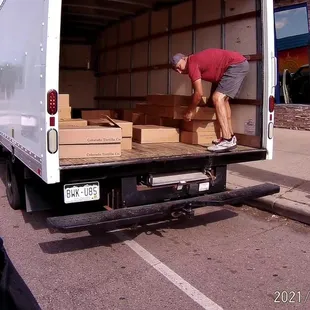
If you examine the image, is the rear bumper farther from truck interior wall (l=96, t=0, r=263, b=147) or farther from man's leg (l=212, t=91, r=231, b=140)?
truck interior wall (l=96, t=0, r=263, b=147)

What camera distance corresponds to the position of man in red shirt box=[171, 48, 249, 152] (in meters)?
5.36

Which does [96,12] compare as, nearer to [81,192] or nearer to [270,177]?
[270,177]

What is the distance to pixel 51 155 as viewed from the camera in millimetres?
3926

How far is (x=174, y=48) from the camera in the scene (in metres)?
7.19

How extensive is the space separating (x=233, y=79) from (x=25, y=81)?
2409 millimetres

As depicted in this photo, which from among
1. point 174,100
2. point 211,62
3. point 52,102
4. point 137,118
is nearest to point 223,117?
point 211,62

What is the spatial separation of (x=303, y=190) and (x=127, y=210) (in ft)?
11.0

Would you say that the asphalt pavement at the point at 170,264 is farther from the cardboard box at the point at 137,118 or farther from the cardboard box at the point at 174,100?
the cardboard box at the point at 137,118

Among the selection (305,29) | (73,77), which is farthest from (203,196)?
(305,29)

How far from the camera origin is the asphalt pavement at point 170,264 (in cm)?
361

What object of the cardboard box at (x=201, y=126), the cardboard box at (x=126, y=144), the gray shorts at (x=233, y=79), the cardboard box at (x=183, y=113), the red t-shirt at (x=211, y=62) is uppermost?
the red t-shirt at (x=211, y=62)

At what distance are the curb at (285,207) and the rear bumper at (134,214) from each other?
990 millimetres

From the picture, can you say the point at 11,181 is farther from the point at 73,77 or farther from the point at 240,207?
the point at 73,77

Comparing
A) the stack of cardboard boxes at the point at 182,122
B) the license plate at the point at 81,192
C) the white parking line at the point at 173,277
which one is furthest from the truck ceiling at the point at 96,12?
the white parking line at the point at 173,277
